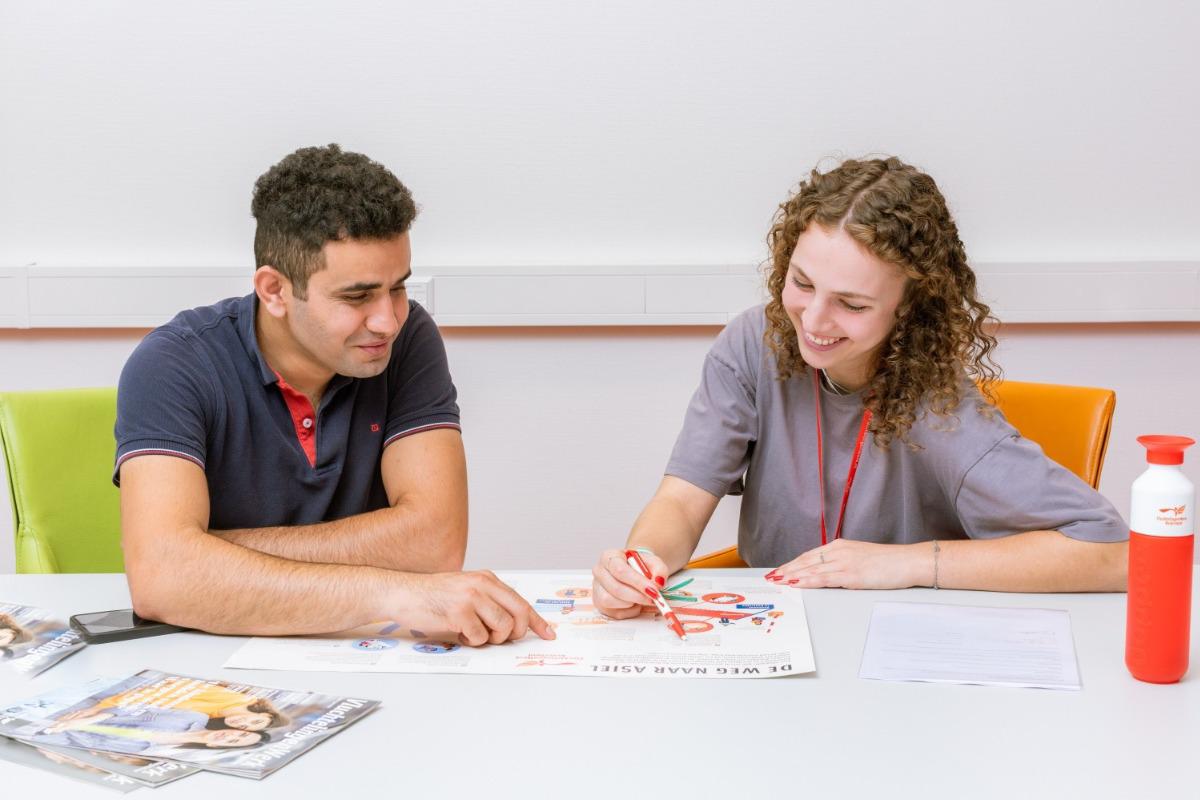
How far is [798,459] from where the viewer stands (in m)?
1.93

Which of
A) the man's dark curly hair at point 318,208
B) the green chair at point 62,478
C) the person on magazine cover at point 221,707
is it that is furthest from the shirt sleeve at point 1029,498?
the green chair at point 62,478

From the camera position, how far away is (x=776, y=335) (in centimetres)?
188

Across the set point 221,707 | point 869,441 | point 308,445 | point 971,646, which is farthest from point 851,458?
point 221,707

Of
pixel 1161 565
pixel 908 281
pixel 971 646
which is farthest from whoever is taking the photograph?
pixel 908 281

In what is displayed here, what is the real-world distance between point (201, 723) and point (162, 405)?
0.64 metres

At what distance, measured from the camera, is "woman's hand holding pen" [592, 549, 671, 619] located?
1494mm

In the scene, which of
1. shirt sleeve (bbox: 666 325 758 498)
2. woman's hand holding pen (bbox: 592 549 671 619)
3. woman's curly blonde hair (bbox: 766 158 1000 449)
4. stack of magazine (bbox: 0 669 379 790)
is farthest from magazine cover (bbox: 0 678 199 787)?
woman's curly blonde hair (bbox: 766 158 1000 449)

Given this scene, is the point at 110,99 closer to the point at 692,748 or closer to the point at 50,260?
the point at 50,260

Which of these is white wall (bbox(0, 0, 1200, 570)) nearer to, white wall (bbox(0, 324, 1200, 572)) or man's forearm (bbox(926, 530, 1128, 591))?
white wall (bbox(0, 324, 1200, 572))

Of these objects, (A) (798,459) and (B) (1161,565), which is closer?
(B) (1161,565)

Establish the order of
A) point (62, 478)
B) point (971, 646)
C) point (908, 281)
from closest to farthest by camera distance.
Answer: point (971, 646)
point (908, 281)
point (62, 478)

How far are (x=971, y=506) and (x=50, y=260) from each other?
243cm

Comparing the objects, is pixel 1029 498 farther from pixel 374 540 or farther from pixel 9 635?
pixel 9 635

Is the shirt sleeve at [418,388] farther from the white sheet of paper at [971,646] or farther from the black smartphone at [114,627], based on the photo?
the white sheet of paper at [971,646]
